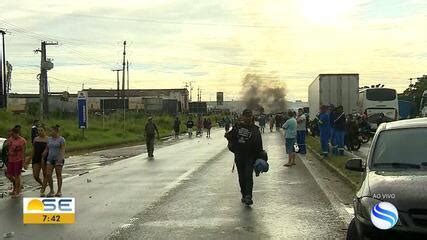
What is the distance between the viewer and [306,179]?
1505cm

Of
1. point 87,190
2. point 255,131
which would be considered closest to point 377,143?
point 255,131

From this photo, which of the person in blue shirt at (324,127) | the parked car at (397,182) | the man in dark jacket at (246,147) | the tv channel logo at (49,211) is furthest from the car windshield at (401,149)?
the person in blue shirt at (324,127)

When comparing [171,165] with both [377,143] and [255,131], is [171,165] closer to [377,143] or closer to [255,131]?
[255,131]

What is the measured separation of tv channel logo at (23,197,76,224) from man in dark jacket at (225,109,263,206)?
2.99 metres

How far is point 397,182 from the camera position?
5328 mm

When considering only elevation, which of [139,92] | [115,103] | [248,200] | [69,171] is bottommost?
[69,171]

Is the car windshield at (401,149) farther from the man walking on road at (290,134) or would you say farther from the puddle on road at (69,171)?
the man walking on road at (290,134)

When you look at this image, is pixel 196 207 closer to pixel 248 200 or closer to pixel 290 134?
pixel 248 200

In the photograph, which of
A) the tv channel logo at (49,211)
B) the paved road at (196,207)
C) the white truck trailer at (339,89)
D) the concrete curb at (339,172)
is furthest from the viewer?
the white truck trailer at (339,89)

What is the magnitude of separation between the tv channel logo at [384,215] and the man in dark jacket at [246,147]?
18.9 feet

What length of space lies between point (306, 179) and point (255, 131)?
463 cm

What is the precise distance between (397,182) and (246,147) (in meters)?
5.57

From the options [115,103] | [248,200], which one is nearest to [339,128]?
[248,200]

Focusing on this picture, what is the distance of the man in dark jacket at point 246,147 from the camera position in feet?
35.4
